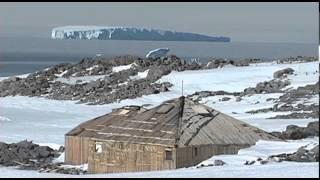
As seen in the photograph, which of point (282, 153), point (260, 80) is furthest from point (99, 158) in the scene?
point (260, 80)

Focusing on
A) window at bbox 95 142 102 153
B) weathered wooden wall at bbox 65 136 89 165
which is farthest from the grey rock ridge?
window at bbox 95 142 102 153

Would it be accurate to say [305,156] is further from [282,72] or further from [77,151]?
[282,72]

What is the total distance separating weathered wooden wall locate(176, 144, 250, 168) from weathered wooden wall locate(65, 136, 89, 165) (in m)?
3.75

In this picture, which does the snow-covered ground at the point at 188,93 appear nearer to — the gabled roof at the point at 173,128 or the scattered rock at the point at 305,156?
the gabled roof at the point at 173,128

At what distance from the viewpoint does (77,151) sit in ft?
75.6

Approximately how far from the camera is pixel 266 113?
102 feet

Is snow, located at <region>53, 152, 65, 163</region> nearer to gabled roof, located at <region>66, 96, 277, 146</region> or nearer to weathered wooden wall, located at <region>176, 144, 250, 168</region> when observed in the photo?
gabled roof, located at <region>66, 96, 277, 146</region>

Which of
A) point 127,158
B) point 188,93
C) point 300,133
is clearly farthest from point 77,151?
point 188,93

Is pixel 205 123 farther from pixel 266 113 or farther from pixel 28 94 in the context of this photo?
pixel 28 94

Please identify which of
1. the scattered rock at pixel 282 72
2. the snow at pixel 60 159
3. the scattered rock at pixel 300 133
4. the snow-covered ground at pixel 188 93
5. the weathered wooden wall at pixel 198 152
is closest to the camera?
the weathered wooden wall at pixel 198 152

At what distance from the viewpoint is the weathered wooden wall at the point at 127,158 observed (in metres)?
20.5

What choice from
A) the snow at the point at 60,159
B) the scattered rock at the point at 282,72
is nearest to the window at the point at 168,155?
the snow at the point at 60,159

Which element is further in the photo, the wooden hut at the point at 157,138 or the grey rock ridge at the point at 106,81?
the grey rock ridge at the point at 106,81

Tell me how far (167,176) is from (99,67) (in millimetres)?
39855
